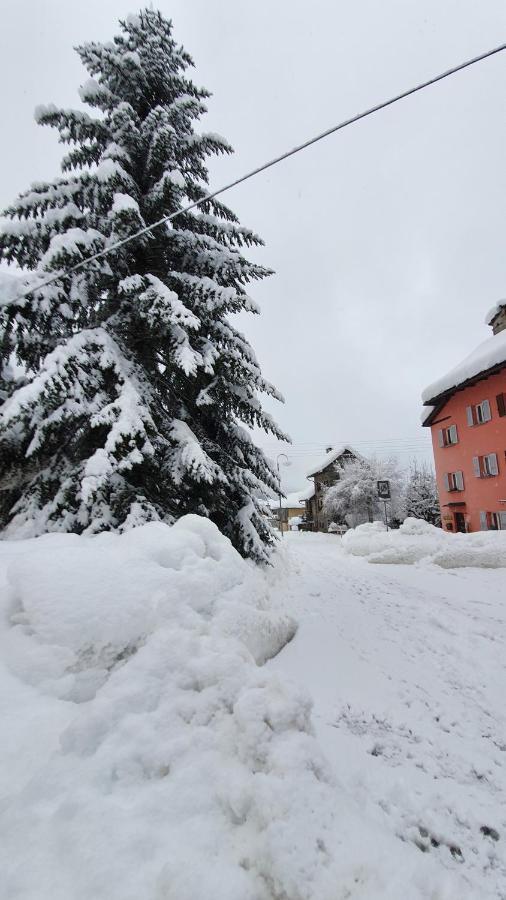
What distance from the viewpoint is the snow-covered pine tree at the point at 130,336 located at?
18.6 feet

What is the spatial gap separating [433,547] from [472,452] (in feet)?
37.3

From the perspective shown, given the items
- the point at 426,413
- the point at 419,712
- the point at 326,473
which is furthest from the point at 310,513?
the point at 419,712

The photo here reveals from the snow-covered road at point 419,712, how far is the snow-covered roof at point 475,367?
14.8m

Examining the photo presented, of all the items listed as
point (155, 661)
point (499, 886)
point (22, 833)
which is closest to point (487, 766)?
point (499, 886)

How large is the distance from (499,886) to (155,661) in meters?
2.20

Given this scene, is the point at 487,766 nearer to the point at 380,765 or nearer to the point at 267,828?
the point at 380,765

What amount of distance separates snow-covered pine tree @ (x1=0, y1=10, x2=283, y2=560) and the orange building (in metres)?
16.6

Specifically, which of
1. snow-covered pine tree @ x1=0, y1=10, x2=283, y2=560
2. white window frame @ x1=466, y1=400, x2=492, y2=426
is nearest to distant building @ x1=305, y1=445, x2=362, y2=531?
white window frame @ x1=466, y1=400, x2=492, y2=426

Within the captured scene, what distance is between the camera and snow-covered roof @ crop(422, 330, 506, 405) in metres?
18.9

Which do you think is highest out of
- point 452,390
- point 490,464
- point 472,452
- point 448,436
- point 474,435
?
point 452,390

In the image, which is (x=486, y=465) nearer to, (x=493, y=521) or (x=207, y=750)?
(x=493, y=521)

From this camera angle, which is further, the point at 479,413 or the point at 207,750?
the point at 479,413

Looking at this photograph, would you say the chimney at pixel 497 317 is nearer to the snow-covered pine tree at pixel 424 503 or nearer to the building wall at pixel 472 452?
the building wall at pixel 472 452

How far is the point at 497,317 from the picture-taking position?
76.6 feet
